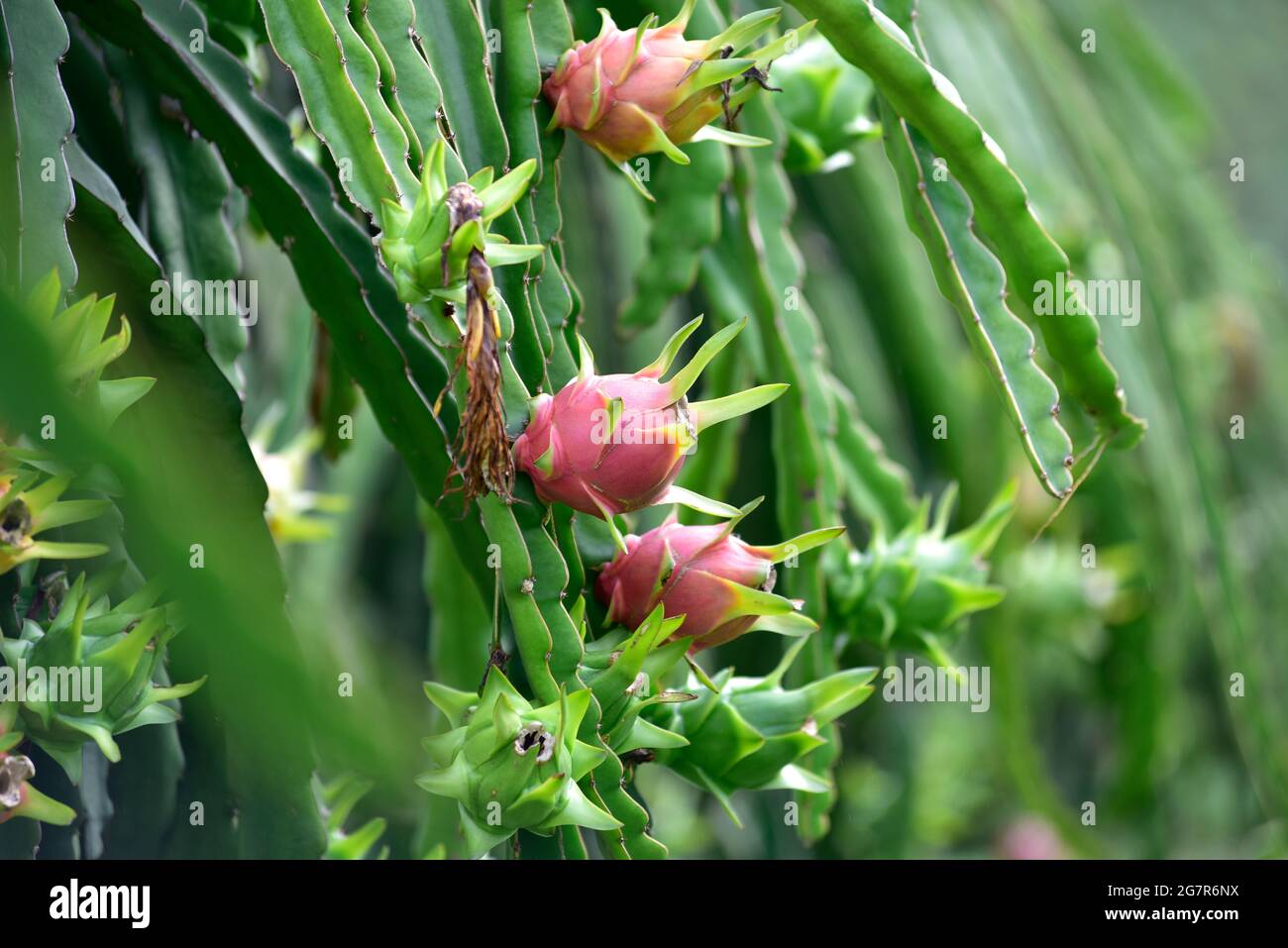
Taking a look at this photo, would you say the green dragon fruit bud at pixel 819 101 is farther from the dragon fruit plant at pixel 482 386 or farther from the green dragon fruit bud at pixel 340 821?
the green dragon fruit bud at pixel 340 821

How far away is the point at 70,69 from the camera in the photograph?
72 centimetres

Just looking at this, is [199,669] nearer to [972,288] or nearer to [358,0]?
[358,0]

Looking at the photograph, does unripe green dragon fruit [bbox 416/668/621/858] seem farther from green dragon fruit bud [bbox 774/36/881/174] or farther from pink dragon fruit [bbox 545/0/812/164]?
green dragon fruit bud [bbox 774/36/881/174]

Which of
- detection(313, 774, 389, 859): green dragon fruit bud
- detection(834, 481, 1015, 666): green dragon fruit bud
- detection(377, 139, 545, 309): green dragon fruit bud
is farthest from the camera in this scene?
detection(834, 481, 1015, 666): green dragon fruit bud

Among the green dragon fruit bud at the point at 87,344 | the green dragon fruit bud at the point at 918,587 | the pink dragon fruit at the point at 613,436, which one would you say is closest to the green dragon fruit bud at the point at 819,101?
the green dragon fruit bud at the point at 918,587

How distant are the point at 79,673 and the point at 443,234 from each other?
0.27 m

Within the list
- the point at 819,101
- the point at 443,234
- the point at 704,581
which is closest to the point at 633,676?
the point at 704,581

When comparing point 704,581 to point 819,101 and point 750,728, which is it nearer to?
point 750,728

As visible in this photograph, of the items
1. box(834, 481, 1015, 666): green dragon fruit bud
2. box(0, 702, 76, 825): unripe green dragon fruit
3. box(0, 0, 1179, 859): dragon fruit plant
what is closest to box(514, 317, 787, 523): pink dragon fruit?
box(0, 0, 1179, 859): dragon fruit plant

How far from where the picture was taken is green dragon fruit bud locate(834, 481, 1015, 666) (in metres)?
0.88

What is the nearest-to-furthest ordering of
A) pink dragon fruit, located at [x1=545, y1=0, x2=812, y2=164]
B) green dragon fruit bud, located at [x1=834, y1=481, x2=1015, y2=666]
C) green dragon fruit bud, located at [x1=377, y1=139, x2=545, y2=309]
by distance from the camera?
green dragon fruit bud, located at [x1=377, y1=139, x2=545, y2=309]
pink dragon fruit, located at [x1=545, y1=0, x2=812, y2=164]
green dragon fruit bud, located at [x1=834, y1=481, x2=1015, y2=666]

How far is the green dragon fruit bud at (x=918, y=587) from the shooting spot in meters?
0.88

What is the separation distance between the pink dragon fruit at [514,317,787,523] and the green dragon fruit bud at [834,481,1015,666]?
370mm

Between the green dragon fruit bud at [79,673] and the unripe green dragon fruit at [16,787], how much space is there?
0.01m
